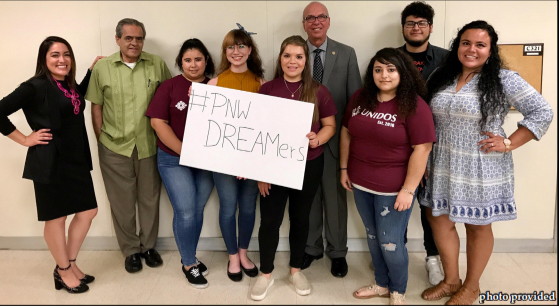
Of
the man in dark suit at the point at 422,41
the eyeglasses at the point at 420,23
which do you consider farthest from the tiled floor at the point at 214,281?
the eyeglasses at the point at 420,23

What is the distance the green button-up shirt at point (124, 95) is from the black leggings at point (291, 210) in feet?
3.29

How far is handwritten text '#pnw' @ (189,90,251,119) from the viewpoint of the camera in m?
2.09

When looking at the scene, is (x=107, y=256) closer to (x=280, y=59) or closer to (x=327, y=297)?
(x=327, y=297)

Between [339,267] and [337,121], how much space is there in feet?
3.30

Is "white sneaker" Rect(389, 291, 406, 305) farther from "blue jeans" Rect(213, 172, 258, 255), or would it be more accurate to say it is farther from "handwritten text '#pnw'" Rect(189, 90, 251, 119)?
"handwritten text '#pnw'" Rect(189, 90, 251, 119)

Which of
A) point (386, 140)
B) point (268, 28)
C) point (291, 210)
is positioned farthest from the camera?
point (268, 28)

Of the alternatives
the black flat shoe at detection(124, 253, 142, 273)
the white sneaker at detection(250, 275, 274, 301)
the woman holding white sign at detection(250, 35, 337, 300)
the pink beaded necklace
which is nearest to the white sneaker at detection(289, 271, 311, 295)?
the woman holding white sign at detection(250, 35, 337, 300)

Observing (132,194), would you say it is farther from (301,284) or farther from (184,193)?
(301,284)

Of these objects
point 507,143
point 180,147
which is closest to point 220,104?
point 180,147

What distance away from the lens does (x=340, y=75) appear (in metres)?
2.43

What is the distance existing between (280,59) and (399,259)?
129cm

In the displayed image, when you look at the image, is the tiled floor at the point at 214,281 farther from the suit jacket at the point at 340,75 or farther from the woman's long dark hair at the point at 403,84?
the woman's long dark hair at the point at 403,84

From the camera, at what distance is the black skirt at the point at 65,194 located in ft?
6.99

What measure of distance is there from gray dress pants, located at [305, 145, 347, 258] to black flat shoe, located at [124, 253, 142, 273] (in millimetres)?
1194
